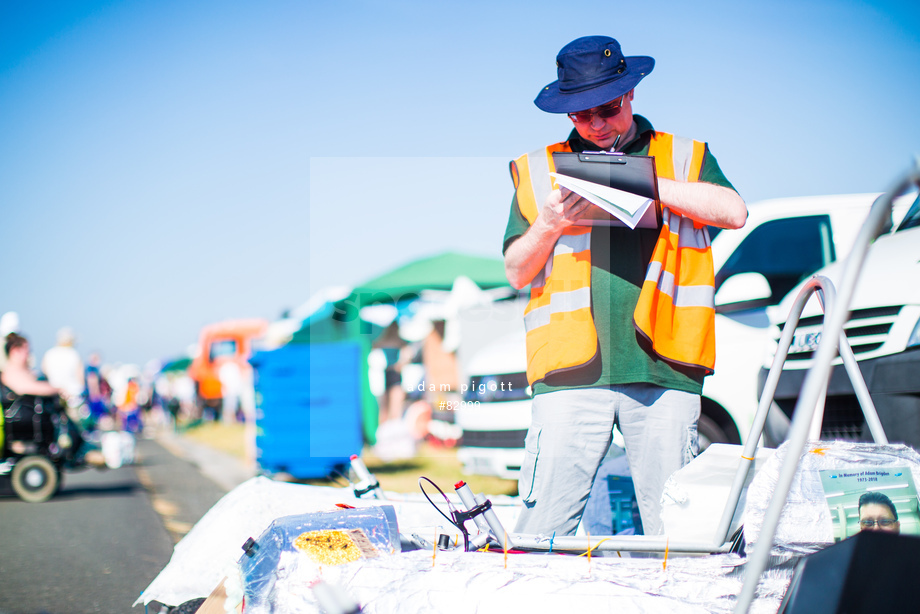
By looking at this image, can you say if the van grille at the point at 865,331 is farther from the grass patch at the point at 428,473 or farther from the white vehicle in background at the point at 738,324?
the grass patch at the point at 428,473

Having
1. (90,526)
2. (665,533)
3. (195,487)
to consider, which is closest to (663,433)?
(665,533)

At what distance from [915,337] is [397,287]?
893 centimetres

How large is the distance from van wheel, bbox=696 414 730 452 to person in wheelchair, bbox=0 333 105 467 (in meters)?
6.33

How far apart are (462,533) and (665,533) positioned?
1.83ft

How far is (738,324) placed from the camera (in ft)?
15.7

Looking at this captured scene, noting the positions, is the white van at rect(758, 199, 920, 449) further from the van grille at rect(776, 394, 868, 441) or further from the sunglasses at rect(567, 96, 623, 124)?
the sunglasses at rect(567, 96, 623, 124)

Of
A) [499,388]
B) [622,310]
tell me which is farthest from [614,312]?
[499,388]

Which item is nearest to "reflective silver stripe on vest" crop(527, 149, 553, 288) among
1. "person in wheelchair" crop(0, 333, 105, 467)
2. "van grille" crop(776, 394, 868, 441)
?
"van grille" crop(776, 394, 868, 441)

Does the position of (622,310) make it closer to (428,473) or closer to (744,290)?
(744,290)

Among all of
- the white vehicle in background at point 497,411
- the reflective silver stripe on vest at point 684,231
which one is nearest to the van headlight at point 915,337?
the reflective silver stripe on vest at point 684,231

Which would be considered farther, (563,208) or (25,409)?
(25,409)

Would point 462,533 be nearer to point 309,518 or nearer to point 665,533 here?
point 309,518

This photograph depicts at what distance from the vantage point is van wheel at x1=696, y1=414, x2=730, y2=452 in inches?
183

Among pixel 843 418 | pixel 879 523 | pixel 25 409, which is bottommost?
pixel 25 409
